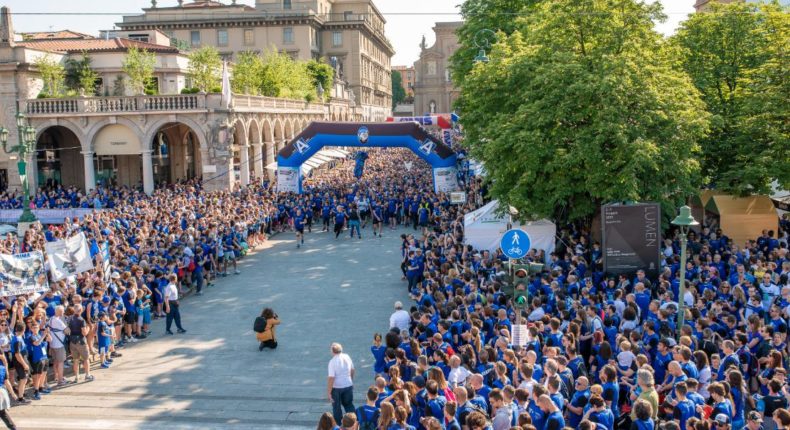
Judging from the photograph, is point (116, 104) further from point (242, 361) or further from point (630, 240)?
point (630, 240)

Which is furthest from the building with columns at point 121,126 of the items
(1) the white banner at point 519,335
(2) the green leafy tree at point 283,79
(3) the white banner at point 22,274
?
(1) the white banner at point 519,335

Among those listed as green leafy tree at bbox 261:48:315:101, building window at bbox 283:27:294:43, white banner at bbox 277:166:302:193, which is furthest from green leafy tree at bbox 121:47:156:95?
building window at bbox 283:27:294:43

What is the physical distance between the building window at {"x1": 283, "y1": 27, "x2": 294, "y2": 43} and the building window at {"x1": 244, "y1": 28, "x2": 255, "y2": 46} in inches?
145

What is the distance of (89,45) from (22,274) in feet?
119

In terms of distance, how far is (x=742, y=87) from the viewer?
23641mm

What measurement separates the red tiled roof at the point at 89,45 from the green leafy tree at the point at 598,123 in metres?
33.7

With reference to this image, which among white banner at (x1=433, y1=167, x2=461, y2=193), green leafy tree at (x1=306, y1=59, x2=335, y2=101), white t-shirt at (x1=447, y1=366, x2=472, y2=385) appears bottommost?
white t-shirt at (x1=447, y1=366, x2=472, y2=385)

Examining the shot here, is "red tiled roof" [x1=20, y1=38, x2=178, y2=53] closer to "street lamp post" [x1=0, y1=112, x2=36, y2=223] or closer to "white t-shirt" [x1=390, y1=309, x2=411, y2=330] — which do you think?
"street lamp post" [x1=0, y1=112, x2=36, y2=223]

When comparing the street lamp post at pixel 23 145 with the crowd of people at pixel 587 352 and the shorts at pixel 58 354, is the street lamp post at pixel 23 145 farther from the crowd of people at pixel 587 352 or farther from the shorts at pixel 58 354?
the crowd of people at pixel 587 352

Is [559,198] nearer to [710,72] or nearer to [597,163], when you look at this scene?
[597,163]

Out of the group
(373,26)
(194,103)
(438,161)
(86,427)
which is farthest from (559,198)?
(373,26)

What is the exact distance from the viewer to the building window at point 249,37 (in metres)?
86.2

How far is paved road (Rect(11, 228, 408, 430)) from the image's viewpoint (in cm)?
1230

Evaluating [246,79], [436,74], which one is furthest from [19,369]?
[436,74]
